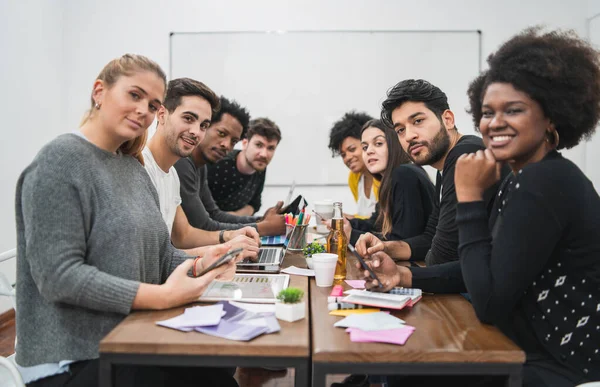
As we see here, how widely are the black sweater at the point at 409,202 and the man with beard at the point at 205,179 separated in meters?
0.64

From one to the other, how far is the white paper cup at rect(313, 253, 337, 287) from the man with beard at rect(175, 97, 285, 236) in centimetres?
109

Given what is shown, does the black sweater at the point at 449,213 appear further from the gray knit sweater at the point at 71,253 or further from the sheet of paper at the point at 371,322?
the gray knit sweater at the point at 71,253

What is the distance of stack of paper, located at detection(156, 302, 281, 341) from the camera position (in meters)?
1.11

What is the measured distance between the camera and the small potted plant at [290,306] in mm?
1197

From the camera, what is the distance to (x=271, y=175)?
4715mm

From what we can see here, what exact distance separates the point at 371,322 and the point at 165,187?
4.51ft

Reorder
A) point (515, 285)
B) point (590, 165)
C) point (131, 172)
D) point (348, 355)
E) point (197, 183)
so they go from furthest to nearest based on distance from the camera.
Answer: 1. point (590, 165)
2. point (197, 183)
3. point (131, 172)
4. point (515, 285)
5. point (348, 355)

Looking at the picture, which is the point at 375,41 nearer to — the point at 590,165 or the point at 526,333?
the point at 590,165

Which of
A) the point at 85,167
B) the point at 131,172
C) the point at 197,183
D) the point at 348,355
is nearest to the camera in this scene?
the point at 348,355

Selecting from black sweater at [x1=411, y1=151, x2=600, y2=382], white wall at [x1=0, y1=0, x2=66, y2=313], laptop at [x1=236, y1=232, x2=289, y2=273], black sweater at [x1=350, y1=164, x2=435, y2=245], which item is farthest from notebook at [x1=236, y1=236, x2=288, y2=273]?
white wall at [x1=0, y1=0, x2=66, y2=313]

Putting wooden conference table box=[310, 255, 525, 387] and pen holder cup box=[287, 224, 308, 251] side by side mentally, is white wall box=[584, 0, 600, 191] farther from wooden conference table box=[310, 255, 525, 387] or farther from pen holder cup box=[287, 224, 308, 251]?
wooden conference table box=[310, 255, 525, 387]

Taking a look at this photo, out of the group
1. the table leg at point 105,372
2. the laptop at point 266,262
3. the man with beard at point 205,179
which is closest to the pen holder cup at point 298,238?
the laptop at point 266,262

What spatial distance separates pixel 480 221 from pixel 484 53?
3.81m

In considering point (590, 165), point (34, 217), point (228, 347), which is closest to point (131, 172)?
point (34, 217)
